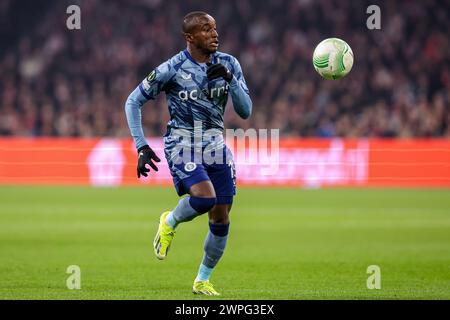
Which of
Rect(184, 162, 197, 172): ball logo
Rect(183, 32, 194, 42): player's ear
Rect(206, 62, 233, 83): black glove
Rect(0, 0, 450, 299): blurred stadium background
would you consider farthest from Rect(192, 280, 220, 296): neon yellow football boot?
Rect(183, 32, 194, 42): player's ear

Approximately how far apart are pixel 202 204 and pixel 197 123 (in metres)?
0.82

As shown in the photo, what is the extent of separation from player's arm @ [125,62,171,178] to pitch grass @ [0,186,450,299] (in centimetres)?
119

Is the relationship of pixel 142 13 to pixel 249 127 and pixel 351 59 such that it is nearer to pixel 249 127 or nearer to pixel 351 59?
pixel 249 127

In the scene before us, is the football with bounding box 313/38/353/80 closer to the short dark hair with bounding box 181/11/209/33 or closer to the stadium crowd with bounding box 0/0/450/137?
the short dark hair with bounding box 181/11/209/33

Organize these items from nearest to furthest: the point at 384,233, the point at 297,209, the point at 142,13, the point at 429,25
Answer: the point at 384,233
the point at 297,209
the point at 429,25
the point at 142,13

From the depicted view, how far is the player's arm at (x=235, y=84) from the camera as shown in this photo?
27.3ft

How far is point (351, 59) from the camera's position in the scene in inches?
361

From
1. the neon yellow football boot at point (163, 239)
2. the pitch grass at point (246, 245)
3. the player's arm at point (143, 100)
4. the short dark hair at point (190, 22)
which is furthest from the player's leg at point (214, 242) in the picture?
the short dark hair at point (190, 22)

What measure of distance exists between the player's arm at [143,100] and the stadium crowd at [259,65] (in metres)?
17.0

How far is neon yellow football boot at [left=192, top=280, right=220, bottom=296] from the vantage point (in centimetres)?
853

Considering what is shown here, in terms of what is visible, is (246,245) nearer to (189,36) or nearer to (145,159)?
(145,159)

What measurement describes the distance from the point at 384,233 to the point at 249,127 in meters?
11.5

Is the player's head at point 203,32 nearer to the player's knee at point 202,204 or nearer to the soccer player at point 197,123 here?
the soccer player at point 197,123
